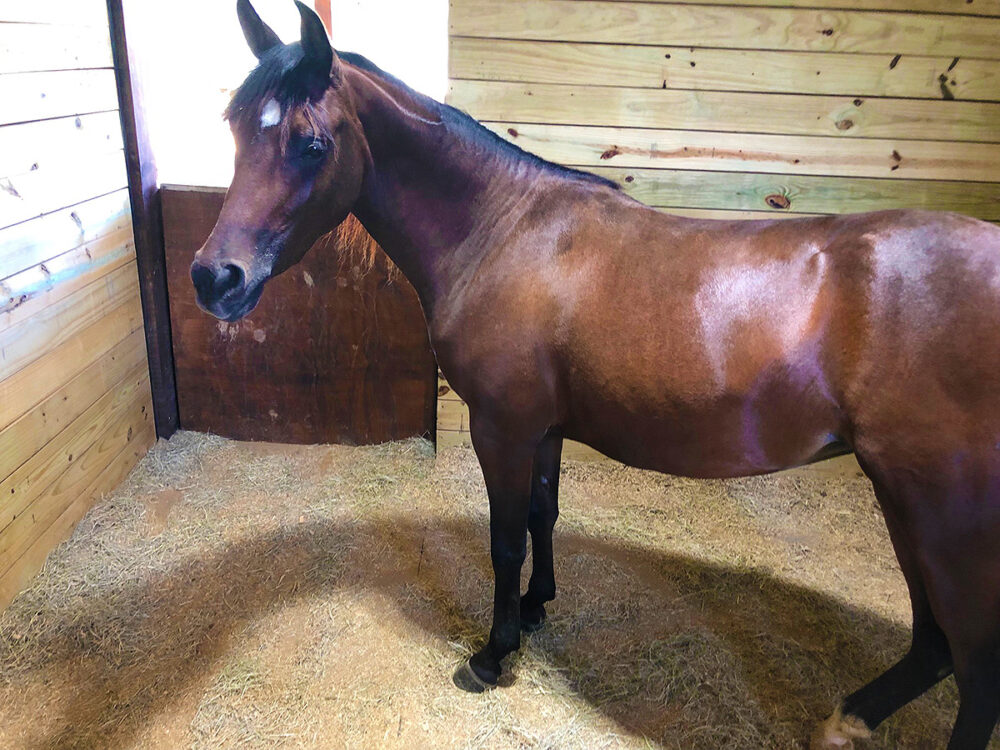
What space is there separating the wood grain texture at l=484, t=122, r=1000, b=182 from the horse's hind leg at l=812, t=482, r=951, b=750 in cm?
153

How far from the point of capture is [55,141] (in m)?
2.10

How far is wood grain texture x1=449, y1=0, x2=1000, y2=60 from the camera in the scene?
7.32 ft

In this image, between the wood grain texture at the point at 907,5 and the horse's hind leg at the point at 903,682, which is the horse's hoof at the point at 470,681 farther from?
the wood grain texture at the point at 907,5

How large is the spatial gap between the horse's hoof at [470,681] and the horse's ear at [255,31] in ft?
5.51

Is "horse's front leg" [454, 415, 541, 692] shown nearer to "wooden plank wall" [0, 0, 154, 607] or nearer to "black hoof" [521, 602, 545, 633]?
"black hoof" [521, 602, 545, 633]

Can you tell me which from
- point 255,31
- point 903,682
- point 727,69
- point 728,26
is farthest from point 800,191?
point 255,31

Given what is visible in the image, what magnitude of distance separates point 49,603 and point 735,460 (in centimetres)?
208

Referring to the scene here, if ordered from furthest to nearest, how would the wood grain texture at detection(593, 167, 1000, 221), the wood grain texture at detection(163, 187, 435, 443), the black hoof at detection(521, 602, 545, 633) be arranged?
1. the wood grain texture at detection(163, 187, 435, 443)
2. the wood grain texture at detection(593, 167, 1000, 221)
3. the black hoof at detection(521, 602, 545, 633)

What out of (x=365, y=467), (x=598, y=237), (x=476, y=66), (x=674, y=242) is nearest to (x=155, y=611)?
(x=365, y=467)

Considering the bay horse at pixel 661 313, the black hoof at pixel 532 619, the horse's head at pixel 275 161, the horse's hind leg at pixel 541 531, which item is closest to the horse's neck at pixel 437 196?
the bay horse at pixel 661 313

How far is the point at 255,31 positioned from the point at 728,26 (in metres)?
1.61

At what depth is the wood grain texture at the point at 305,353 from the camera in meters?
2.78

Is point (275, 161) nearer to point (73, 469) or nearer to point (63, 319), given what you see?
point (63, 319)

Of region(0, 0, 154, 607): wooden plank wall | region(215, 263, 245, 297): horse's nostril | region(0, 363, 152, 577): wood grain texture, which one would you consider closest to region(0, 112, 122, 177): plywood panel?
region(0, 0, 154, 607): wooden plank wall
